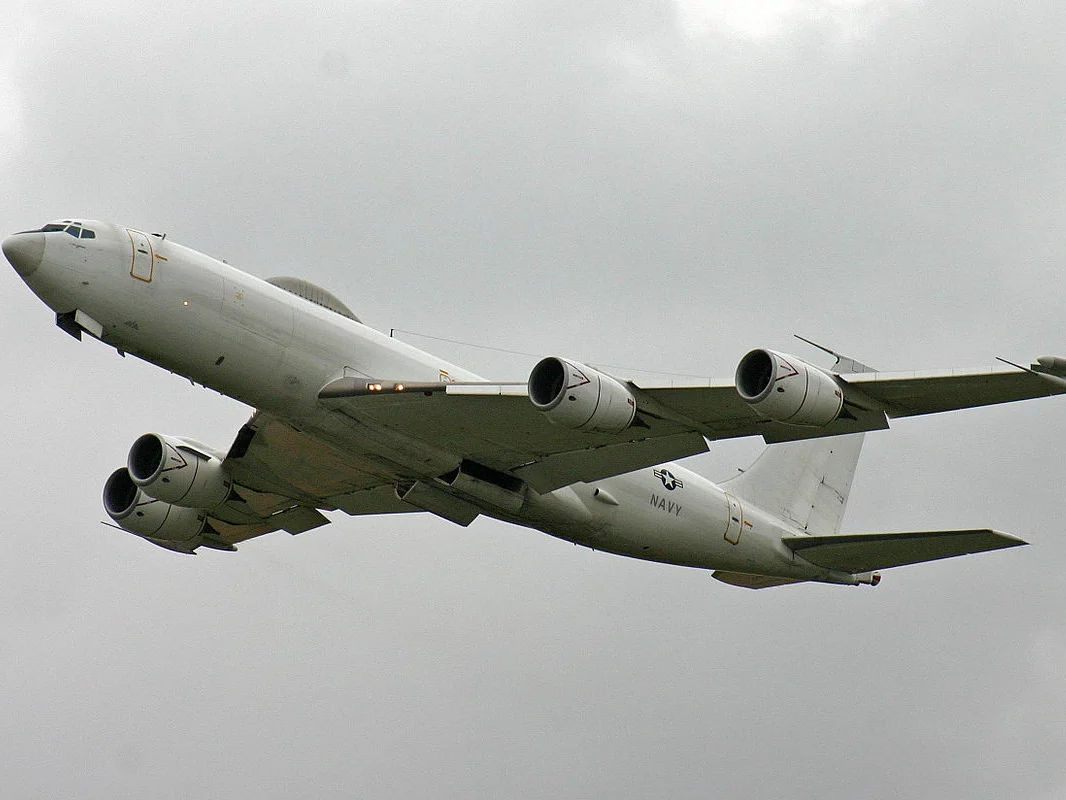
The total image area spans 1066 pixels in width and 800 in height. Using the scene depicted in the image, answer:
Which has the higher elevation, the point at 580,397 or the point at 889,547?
the point at 889,547

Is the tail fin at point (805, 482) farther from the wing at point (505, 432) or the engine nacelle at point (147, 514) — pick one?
the engine nacelle at point (147, 514)

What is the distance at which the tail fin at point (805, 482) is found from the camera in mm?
43719

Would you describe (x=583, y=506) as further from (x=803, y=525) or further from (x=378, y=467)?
(x=803, y=525)

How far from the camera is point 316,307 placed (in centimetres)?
3497

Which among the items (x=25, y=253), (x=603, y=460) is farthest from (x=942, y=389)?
(x=25, y=253)

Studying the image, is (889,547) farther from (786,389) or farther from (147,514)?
(147,514)

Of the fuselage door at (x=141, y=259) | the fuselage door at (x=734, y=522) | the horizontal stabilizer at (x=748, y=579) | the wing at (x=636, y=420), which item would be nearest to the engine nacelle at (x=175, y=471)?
the wing at (x=636, y=420)

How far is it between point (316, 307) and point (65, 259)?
545 cm

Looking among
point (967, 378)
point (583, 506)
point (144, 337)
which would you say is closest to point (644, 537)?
point (583, 506)

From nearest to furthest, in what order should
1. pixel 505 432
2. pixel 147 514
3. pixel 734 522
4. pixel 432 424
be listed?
pixel 432 424
pixel 505 432
pixel 734 522
pixel 147 514

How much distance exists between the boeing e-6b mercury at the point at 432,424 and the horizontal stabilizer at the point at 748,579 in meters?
0.07

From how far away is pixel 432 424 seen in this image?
3466 centimetres

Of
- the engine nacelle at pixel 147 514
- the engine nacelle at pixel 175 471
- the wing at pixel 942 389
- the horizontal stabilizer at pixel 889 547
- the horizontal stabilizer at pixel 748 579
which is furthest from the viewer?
the horizontal stabilizer at pixel 748 579

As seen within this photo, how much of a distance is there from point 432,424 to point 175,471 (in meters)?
8.17
